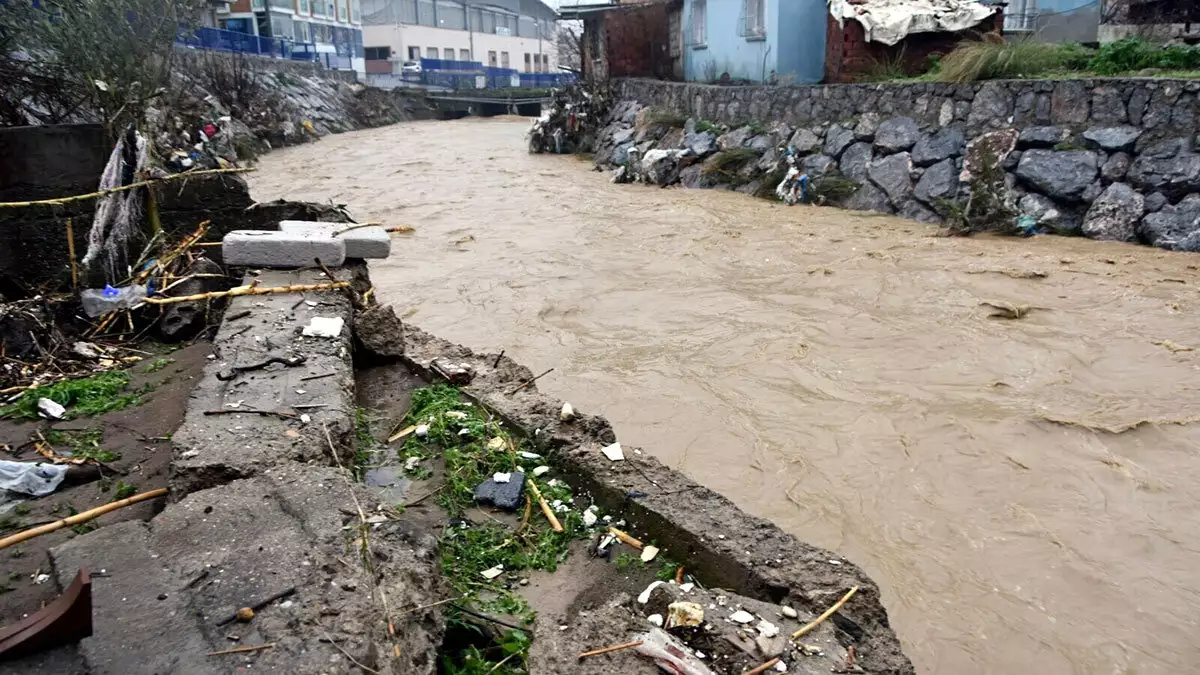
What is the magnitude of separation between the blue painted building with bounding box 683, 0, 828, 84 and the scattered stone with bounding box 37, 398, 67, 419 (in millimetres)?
15809

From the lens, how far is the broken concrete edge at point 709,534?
2898mm

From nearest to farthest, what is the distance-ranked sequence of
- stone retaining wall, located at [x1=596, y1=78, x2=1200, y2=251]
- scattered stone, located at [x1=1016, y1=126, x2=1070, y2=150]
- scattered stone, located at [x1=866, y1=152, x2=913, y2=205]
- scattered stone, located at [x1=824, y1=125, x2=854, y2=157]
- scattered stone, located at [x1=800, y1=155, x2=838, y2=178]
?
stone retaining wall, located at [x1=596, y1=78, x2=1200, y2=251] → scattered stone, located at [x1=1016, y1=126, x2=1070, y2=150] → scattered stone, located at [x1=866, y1=152, x2=913, y2=205] → scattered stone, located at [x1=824, y1=125, x2=854, y2=157] → scattered stone, located at [x1=800, y1=155, x2=838, y2=178]

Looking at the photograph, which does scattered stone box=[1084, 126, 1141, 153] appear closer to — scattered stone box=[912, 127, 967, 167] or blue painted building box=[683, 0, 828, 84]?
scattered stone box=[912, 127, 967, 167]

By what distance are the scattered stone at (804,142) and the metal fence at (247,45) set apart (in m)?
17.8

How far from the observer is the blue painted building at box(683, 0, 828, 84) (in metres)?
17.6

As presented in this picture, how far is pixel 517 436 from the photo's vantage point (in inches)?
168

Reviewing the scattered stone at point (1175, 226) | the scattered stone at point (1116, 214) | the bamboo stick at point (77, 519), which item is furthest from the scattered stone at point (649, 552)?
the scattered stone at point (1116, 214)

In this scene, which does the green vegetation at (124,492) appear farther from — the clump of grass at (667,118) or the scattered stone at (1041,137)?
the clump of grass at (667,118)

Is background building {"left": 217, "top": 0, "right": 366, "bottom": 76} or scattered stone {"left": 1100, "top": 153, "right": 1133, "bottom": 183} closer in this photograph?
scattered stone {"left": 1100, "top": 153, "right": 1133, "bottom": 183}

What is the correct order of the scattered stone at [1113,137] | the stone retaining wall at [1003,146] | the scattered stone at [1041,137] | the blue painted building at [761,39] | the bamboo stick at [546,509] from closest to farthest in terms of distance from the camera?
the bamboo stick at [546,509], the stone retaining wall at [1003,146], the scattered stone at [1113,137], the scattered stone at [1041,137], the blue painted building at [761,39]

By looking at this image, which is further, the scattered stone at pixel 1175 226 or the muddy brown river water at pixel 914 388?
the scattered stone at pixel 1175 226

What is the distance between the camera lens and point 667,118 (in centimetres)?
1930

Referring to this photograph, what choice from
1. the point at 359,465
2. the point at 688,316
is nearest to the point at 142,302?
the point at 359,465

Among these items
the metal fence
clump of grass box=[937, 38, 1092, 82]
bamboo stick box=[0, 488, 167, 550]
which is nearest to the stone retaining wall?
clump of grass box=[937, 38, 1092, 82]
